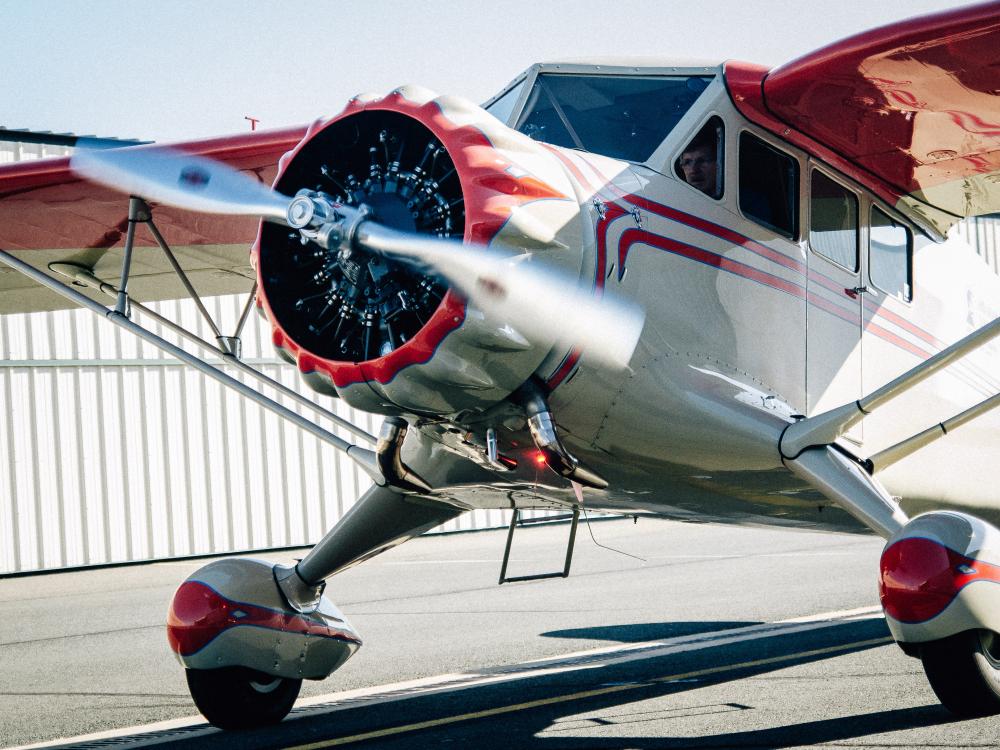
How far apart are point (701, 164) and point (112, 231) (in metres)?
4.19

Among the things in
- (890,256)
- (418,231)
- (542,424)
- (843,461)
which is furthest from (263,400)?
(890,256)

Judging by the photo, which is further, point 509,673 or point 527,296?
point 509,673

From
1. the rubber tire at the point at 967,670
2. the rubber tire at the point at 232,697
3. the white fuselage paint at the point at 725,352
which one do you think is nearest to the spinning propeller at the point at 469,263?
the white fuselage paint at the point at 725,352

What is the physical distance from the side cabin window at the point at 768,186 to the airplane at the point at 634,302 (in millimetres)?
15

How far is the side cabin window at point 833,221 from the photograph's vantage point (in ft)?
19.4

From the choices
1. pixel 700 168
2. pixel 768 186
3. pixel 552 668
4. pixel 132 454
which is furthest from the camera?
pixel 132 454

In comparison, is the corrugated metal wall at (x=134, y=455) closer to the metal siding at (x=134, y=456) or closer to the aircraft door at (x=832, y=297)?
the metal siding at (x=134, y=456)

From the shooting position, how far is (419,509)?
6895 millimetres

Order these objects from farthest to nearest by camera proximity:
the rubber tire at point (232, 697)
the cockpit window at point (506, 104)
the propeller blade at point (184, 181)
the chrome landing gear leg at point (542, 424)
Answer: the rubber tire at point (232, 697)
the cockpit window at point (506, 104)
the chrome landing gear leg at point (542, 424)
the propeller blade at point (184, 181)

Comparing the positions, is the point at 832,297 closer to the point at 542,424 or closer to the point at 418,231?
the point at 542,424

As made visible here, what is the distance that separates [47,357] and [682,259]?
1609 centimetres

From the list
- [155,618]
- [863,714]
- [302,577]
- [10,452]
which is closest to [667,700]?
[863,714]

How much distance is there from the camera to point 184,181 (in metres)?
5.24

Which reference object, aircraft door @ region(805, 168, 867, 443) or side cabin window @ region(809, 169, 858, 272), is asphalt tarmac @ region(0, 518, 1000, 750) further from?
side cabin window @ region(809, 169, 858, 272)
